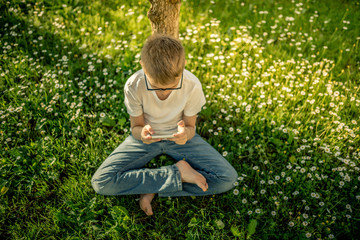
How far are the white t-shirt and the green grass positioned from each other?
21.9 inches

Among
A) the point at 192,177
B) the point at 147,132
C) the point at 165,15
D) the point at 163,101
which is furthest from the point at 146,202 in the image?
the point at 165,15

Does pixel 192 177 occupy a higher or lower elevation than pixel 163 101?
lower

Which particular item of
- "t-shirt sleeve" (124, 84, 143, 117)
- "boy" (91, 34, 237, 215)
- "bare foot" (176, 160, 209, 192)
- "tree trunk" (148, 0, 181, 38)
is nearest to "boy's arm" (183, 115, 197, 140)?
"boy" (91, 34, 237, 215)

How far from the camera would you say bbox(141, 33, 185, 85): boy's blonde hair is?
168 cm

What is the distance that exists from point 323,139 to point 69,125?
8.64 ft

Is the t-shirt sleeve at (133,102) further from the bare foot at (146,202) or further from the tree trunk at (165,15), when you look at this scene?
the tree trunk at (165,15)

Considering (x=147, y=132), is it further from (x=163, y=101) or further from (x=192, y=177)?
(x=192, y=177)

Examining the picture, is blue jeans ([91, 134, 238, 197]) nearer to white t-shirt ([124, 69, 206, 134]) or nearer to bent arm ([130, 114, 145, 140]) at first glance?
bent arm ([130, 114, 145, 140])

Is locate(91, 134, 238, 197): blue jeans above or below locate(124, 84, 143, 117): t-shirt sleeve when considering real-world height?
below

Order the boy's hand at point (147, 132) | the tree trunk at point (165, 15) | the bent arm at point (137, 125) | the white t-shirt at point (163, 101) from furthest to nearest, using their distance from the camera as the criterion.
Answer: the tree trunk at point (165, 15) → the bent arm at point (137, 125) → the white t-shirt at point (163, 101) → the boy's hand at point (147, 132)

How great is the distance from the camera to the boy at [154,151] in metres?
2.04

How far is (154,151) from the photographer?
7.46ft

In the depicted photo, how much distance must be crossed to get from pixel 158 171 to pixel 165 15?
59.4 inches

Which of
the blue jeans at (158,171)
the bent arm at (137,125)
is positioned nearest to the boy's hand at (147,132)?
the bent arm at (137,125)
